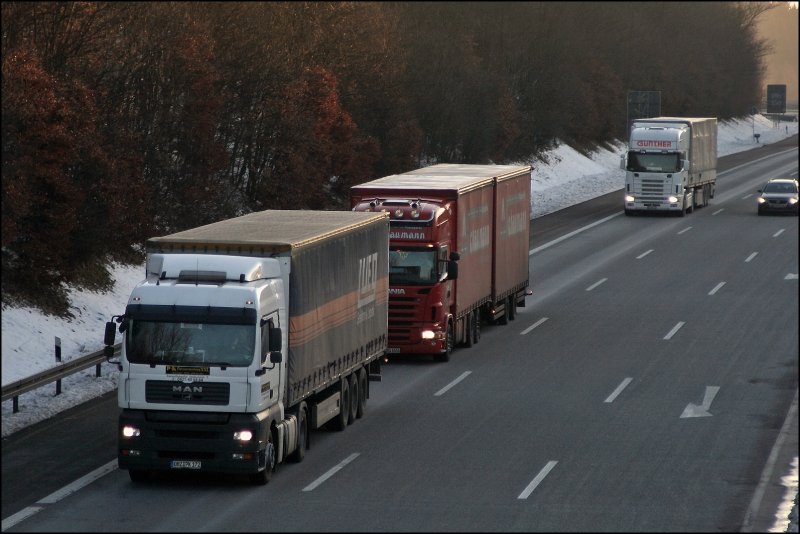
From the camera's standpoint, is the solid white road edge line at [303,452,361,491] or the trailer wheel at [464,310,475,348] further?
the trailer wheel at [464,310,475,348]

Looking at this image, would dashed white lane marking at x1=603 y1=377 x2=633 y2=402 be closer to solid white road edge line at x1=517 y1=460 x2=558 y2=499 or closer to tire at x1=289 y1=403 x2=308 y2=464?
solid white road edge line at x1=517 y1=460 x2=558 y2=499

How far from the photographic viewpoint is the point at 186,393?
19.1 metres

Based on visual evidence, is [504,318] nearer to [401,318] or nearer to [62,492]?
[401,318]

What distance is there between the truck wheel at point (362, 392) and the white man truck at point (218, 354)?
11.0 feet

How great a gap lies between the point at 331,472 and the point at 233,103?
86.3 ft

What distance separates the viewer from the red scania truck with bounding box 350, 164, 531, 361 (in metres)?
29.5

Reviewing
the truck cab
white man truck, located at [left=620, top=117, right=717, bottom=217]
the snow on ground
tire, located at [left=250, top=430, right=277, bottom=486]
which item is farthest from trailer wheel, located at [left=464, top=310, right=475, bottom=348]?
white man truck, located at [left=620, top=117, right=717, bottom=217]

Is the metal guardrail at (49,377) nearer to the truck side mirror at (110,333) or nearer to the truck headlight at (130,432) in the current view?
the truck side mirror at (110,333)

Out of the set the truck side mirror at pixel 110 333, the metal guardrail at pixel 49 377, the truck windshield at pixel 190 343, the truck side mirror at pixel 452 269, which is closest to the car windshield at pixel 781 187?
the truck side mirror at pixel 452 269

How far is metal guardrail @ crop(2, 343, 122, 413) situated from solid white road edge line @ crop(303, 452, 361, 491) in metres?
5.70

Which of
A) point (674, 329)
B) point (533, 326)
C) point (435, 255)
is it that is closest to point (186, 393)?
point (435, 255)

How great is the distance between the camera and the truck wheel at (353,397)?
942 inches

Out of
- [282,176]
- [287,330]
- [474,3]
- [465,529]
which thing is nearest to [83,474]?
[287,330]

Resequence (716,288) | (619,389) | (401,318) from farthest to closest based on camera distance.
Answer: (716,288) → (401,318) → (619,389)
